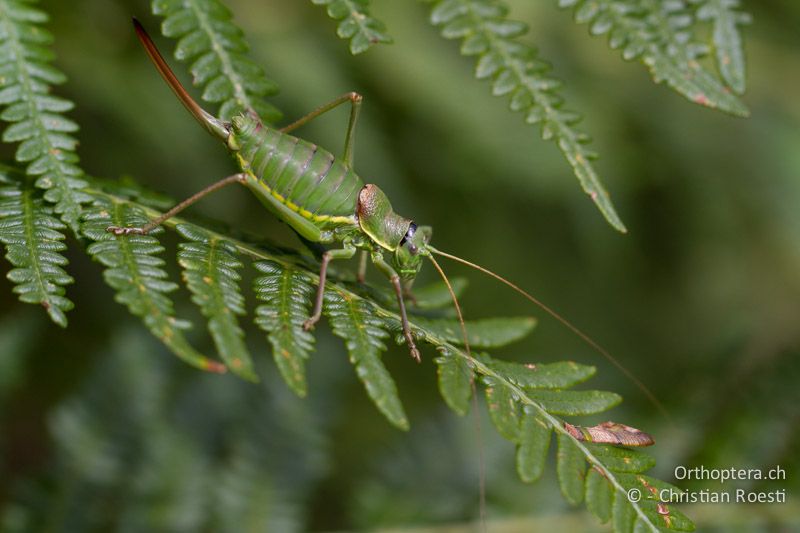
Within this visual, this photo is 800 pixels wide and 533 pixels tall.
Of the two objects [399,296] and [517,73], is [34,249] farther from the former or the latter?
[517,73]

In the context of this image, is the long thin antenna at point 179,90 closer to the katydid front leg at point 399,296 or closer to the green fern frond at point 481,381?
the green fern frond at point 481,381

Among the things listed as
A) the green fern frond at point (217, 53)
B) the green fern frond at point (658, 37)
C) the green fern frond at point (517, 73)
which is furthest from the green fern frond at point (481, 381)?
the green fern frond at point (658, 37)

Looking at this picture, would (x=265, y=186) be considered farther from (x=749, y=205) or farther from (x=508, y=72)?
(x=749, y=205)

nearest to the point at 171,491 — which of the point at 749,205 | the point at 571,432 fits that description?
the point at 571,432

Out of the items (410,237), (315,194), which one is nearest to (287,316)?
(315,194)

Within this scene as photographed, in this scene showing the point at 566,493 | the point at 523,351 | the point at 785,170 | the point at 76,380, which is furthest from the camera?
the point at 523,351
